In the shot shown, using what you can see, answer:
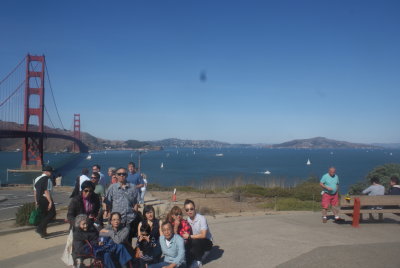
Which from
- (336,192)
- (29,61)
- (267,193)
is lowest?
(267,193)

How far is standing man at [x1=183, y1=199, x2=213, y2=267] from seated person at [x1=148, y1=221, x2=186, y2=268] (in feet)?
1.32

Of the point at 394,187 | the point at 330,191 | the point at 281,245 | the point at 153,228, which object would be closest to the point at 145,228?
the point at 153,228

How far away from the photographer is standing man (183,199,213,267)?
521 cm

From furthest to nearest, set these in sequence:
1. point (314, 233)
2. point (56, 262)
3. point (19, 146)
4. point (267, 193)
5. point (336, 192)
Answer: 1. point (19, 146)
2. point (267, 193)
3. point (336, 192)
4. point (314, 233)
5. point (56, 262)

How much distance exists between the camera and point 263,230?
7512mm

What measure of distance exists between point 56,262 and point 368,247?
4.89m

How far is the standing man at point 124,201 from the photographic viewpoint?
5.76 meters

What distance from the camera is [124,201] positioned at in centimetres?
587

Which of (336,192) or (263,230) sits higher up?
(336,192)

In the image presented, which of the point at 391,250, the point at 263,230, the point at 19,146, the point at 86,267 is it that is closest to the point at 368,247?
the point at 391,250

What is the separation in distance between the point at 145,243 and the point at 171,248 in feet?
1.43

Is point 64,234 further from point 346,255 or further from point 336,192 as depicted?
point 336,192

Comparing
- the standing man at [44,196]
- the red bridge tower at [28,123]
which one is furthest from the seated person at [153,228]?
the red bridge tower at [28,123]

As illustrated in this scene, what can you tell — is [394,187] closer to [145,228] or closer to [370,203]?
[370,203]
